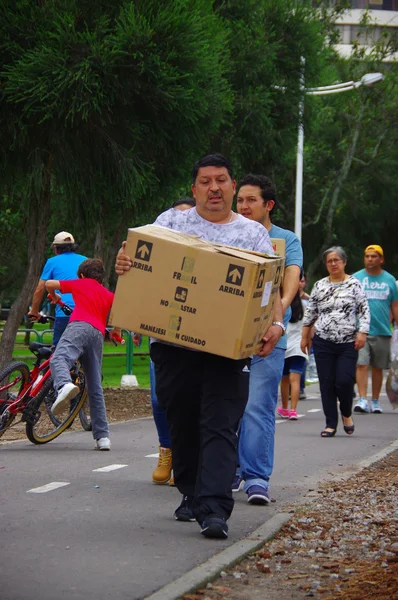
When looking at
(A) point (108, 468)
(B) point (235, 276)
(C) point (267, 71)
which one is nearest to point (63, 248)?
(A) point (108, 468)

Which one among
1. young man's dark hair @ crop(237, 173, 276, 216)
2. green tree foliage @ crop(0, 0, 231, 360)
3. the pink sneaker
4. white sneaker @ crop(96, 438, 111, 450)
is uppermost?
green tree foliage @ crop(0, 0, 231, 360)

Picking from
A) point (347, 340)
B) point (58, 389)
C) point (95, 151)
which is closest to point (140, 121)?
point (95, 151)

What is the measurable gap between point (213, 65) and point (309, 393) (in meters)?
6.95

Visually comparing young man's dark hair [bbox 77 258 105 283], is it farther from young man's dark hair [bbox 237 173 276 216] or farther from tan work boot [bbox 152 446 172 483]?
young man's dark hair [bbox 237 173 276 216]

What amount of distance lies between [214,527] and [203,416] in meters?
0.56

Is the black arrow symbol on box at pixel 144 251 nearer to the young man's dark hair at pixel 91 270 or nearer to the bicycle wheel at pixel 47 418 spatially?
the bicycle wheel at pixel 47 418

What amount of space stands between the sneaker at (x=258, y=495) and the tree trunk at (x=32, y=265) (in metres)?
8.63

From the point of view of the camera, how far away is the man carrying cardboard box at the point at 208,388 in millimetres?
6105

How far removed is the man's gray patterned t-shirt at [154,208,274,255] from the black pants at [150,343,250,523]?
0.61 meters

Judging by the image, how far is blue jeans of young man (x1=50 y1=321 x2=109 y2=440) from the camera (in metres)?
10.3

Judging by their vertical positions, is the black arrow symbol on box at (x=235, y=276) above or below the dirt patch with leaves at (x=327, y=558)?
above

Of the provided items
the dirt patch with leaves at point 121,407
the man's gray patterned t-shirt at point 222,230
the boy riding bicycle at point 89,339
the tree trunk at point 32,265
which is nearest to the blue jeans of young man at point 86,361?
the boy riding bicycle at point 89,339

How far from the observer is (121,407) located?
1565 cm

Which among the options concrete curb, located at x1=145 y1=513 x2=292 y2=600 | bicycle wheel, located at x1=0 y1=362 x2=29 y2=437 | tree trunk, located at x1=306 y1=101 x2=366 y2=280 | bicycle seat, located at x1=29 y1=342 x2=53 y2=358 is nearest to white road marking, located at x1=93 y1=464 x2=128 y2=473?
bicycle wheel, located at x1=0 y1=362 x2=29 y2=437
